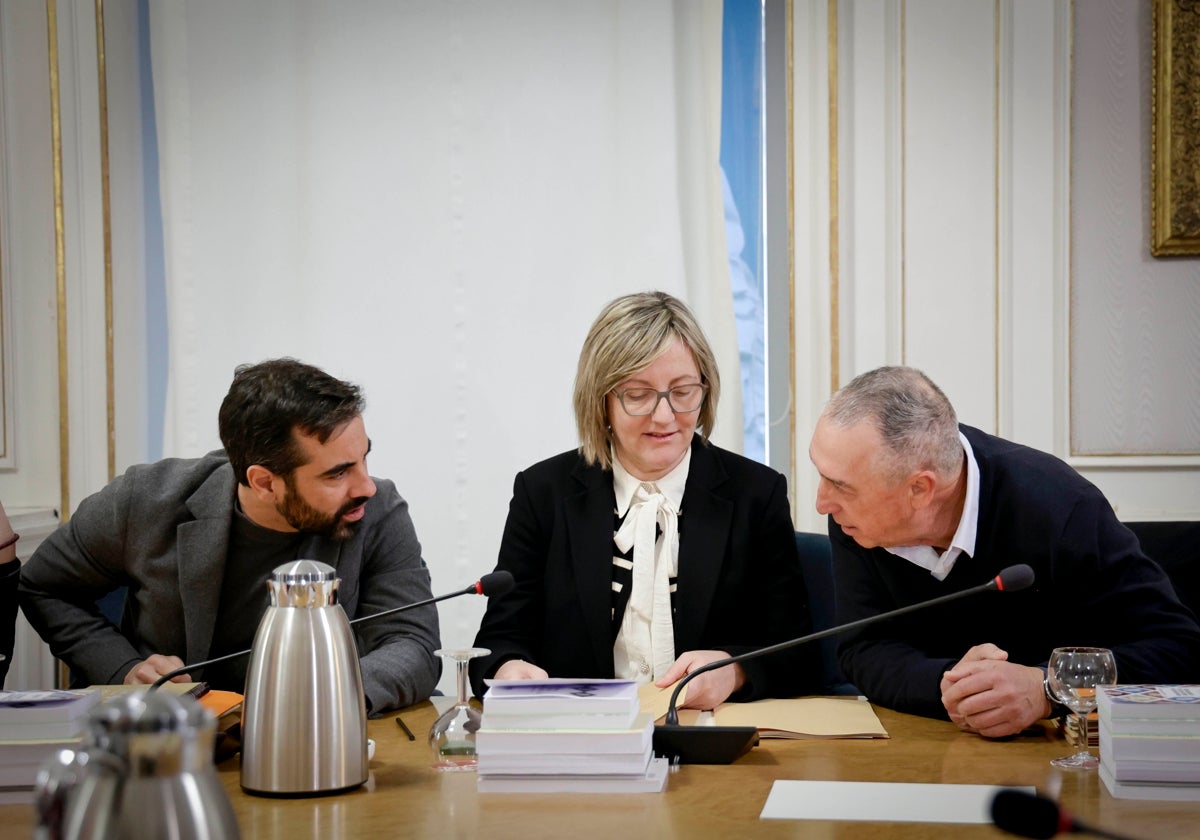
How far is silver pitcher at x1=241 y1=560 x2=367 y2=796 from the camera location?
1495 mm

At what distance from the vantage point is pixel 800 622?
7.66 feet

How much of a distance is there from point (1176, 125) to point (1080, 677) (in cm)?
195

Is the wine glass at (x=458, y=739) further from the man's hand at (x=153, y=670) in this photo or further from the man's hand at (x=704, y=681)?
the man's hand at (x=153, y=670)

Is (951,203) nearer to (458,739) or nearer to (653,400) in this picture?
(653,400)

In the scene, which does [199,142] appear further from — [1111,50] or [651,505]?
[1111,50]

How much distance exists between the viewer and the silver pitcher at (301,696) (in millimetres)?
1495

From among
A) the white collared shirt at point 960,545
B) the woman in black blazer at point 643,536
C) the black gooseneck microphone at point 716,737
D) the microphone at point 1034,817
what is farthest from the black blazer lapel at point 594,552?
the microphone at point 1034,817

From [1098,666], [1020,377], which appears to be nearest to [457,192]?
[1020,377]

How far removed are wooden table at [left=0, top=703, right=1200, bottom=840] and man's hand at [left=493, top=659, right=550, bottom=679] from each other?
32 cm

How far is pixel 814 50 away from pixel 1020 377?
0.98 meters

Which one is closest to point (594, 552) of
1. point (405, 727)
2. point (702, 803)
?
point (405, 727)

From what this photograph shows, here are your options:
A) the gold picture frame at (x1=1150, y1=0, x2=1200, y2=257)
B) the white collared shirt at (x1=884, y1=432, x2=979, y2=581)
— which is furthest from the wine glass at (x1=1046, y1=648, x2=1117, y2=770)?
the gold picture frame at (x1=1150, y1=0, x2=1200, y2=257)

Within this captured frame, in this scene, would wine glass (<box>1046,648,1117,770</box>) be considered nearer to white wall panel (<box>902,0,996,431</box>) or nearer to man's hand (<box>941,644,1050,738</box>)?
man's hand (<box>941,644,1050,738</box>)

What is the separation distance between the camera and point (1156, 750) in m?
1.48
